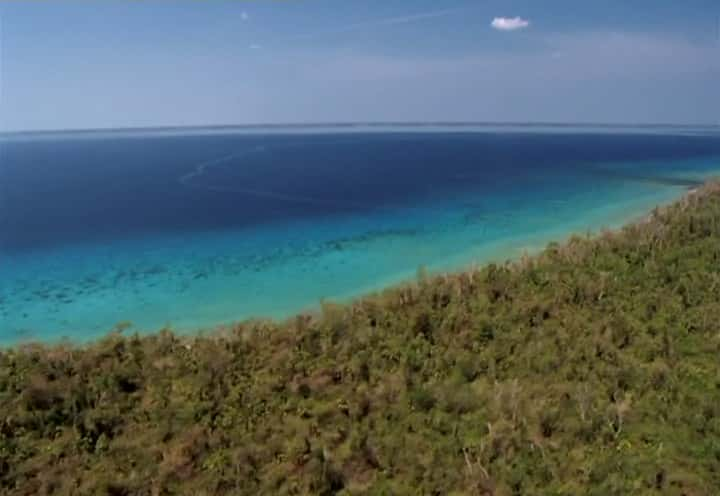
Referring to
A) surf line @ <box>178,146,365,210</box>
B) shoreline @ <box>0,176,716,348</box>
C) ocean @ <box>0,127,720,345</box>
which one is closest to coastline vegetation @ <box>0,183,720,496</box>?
shoreline @ <box>0,176,716,348</box>

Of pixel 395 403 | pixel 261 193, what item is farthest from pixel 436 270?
pixel 261 193

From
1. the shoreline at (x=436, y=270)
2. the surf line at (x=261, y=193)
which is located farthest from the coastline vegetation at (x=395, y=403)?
the surf line at (x=261, y=193)

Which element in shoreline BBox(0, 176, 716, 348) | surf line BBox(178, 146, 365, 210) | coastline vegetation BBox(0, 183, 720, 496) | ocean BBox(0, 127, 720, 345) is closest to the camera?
coastline vegetation BBox(0, 183, 720, 496)

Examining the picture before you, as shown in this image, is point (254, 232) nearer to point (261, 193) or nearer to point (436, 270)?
point (436, 270)

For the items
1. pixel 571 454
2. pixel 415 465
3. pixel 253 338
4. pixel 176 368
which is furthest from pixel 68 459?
pixel 571 454

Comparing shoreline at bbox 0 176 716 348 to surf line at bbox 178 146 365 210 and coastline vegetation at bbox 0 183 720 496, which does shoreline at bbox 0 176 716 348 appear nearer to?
coastline vegetation at bbox 0 183 720 496

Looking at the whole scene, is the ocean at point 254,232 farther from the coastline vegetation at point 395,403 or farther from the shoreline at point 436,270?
the coastline vegetation at point 395,403

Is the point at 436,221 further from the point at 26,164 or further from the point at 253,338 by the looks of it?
the point at 26,164
